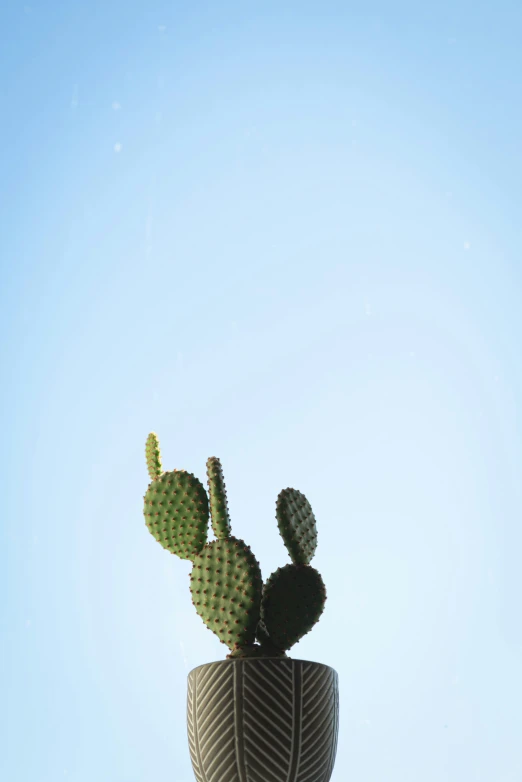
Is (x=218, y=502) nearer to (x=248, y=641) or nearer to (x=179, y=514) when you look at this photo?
(x=179, y=514)

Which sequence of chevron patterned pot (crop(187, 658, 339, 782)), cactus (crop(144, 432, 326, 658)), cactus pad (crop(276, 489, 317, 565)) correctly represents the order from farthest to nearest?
cactus pad (crop(276, 489, 317, 565)), cactus (crop(144, 432, 326, 658)), chevron patterned pot (crop(187, 658, 339, 782))

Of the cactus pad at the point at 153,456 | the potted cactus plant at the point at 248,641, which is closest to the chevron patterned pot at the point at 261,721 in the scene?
the potted cactus plant at the point at 248,641

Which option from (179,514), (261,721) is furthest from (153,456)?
(261,721)

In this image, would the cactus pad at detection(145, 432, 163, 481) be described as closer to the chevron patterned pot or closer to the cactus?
the cactus

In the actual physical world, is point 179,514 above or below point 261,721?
above

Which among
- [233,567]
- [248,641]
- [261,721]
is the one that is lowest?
[261,721]

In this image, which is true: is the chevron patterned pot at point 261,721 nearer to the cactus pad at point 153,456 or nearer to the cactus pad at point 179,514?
the cactus pad at point 179,514

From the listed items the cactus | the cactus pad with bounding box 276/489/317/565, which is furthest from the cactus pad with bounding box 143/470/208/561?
the cactus pad with bounding box 276/489/317/565
